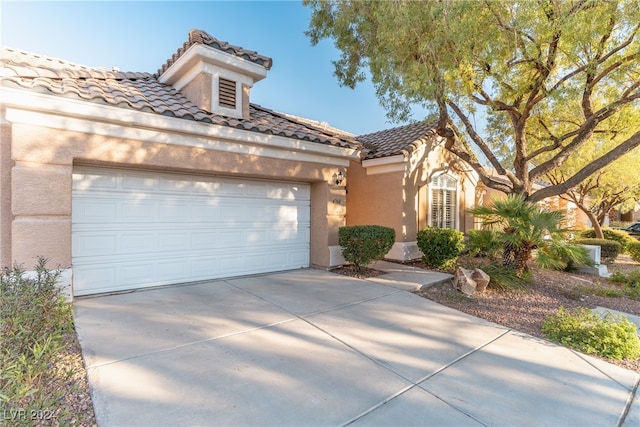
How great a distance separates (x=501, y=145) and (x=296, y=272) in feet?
32.0

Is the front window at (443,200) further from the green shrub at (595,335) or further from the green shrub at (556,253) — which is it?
the green shrub at (595,335)

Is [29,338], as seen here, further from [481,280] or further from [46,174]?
[481,280]

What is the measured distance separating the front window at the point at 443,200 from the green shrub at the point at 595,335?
22.7ft

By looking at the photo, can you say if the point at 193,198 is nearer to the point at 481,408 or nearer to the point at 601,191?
the point at 481,408

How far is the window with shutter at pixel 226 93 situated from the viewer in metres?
7.93

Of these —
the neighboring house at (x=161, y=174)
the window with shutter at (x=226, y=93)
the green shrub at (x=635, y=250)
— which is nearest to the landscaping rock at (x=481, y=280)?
the neighboring house at (x=161, y=174)

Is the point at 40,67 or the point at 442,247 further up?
the point at 40,67

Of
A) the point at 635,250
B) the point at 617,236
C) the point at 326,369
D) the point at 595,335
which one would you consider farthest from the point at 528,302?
the point at 617,236

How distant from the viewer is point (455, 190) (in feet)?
43.1

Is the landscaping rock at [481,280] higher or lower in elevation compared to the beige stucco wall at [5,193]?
lower

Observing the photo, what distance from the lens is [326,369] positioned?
3711 millimetres

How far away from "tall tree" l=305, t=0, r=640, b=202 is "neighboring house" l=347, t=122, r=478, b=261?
167cm

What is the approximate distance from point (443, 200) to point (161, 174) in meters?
10.5

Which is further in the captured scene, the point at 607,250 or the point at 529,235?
the point at 607,250
